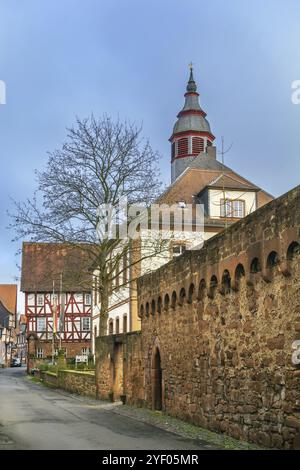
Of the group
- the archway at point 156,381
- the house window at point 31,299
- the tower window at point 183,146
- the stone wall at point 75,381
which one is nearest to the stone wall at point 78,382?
the stone wall at point 75,381

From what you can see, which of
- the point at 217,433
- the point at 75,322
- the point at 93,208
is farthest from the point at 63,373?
the point at 75,322

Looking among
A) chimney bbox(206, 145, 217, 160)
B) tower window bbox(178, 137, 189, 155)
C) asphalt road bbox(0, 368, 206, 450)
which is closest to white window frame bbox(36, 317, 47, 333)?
tower window bbox(178, 137, 189, 155)

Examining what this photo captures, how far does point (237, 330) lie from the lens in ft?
40.5

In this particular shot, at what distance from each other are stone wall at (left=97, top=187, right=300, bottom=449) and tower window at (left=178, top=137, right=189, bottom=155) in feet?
116

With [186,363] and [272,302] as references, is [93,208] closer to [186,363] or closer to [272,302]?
[186,363]

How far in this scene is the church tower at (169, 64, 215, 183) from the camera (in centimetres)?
5272

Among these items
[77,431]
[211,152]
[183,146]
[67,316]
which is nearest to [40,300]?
[67,316]

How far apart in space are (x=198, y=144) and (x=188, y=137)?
1.03 m

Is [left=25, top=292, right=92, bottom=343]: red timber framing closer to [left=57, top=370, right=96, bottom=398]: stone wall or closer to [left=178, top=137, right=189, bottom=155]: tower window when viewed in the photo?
[left=178, top=137, right=189, bottom=155]: tower window

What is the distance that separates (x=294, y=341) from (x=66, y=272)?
2101 cm

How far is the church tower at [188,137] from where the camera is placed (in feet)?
173

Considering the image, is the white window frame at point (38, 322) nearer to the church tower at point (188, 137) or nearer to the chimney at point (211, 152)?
the church tower at point (188, 137)

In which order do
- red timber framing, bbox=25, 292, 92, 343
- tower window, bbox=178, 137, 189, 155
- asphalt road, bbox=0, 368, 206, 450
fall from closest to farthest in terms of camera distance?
asphalt road, bbox=0, 368, 206, 450, tower window, bbox=178, 137, 189, 155, red timber framing, bbox=25, 292, 92, 343

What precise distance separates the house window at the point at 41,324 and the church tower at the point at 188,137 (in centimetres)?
2157
